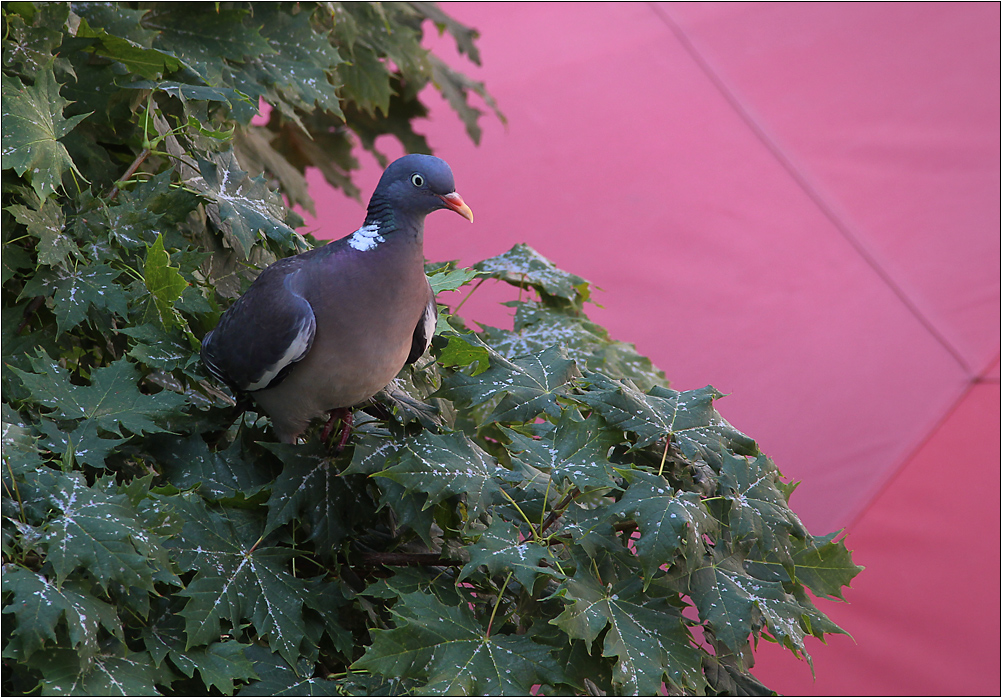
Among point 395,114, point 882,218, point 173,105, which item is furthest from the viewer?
point 882,218

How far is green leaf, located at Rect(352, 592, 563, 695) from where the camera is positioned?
737 millimetres

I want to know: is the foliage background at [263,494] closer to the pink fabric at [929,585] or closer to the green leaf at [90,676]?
the green leaf at [90,676]

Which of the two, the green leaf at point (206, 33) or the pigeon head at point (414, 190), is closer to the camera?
the pigeon head at point (414, 190)

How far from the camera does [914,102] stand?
8.18 ft

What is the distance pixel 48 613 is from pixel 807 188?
2324 mm

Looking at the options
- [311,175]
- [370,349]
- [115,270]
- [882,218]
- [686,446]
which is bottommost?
[311,175]

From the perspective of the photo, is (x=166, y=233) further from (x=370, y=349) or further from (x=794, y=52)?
(x=794, y=52)

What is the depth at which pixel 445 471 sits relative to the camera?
821 mm

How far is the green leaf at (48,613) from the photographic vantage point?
65 cm

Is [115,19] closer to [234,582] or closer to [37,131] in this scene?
[37,131]

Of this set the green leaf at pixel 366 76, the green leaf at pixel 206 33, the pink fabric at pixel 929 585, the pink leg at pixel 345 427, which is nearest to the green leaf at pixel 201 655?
the pink leg at pixel 345 427

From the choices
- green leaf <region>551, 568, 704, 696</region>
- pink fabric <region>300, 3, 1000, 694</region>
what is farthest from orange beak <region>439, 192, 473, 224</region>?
pink fabric <region>300, 3, 1000, 694</region>

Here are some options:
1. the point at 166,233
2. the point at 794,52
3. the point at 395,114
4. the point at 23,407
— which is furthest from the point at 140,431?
the point at 794,52

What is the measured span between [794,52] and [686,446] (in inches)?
83.8
